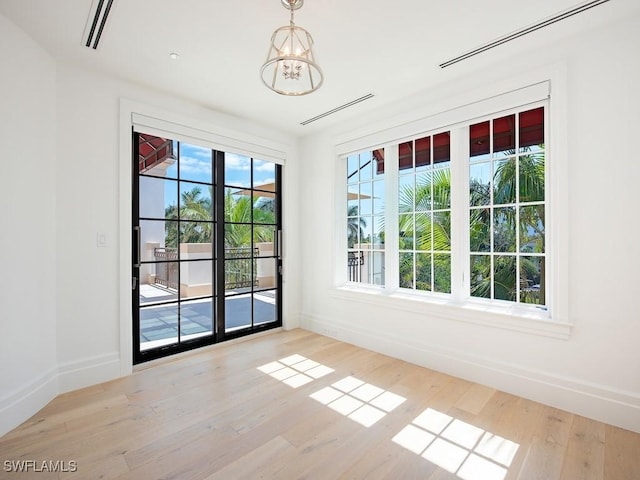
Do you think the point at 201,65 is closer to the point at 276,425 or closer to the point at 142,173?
the point at 142,173

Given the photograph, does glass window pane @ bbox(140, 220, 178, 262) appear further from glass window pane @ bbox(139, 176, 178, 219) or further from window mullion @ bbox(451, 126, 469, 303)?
window mullion @ bbox(451, 126, 469, 303)

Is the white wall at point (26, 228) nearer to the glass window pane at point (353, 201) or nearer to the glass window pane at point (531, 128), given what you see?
the glass window pane at point (353, 201)

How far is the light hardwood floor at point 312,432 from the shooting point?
1.72m

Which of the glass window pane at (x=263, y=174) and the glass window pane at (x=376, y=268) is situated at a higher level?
the glass window pane at (x=263, y=174)

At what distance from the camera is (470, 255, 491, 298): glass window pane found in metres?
2.88

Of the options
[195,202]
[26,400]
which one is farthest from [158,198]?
[26,400]

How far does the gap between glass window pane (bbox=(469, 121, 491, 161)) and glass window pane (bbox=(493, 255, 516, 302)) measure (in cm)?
95

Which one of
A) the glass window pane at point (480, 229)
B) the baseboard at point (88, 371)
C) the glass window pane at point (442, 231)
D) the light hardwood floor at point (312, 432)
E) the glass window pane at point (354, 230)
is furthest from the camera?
the glass window pane at point (354, 230)

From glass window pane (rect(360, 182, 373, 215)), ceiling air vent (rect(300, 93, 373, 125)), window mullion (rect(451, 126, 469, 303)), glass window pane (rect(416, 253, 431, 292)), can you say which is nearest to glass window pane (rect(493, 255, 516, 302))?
window mullion (rect(451, 126, 469, 303))

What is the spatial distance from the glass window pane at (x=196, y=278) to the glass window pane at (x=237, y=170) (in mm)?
1009

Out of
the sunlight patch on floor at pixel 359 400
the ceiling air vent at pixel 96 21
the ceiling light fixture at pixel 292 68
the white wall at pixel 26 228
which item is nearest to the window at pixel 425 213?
the sunlight patch on floor at pixel 359 400

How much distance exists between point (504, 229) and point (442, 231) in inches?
21.6

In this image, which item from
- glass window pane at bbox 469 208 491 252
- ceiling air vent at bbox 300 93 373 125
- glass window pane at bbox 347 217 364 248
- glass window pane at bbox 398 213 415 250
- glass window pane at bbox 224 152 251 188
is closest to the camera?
glass window pane at bbox 469 208 491 252

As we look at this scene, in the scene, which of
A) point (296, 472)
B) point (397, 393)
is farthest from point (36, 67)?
point (397, 393)
